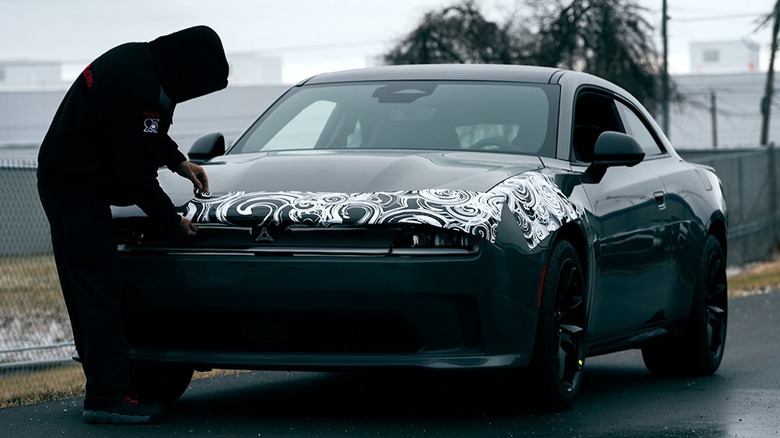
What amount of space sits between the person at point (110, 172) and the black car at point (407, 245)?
136 millimetres

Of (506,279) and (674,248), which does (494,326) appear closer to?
(506,279)

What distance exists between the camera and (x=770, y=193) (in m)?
25.1

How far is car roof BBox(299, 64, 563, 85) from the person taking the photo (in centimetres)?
752

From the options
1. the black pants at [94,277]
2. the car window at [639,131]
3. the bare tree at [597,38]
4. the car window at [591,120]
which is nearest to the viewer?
the black pants at [94,277]

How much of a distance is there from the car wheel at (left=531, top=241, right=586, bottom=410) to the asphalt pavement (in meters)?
0.13

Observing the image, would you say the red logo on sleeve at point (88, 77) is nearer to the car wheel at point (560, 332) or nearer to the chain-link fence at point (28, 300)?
the car wheel at point (560, 332)

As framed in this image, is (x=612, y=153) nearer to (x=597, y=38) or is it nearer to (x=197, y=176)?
(x=197, y=176)

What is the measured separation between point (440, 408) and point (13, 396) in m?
2.34

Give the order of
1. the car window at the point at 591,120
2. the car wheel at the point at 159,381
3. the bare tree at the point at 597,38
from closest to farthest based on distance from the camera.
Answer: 1. the car wheel at the point at 159,381
2. the car window at the point at 591,120
3. the bare tree at the point at 597,38

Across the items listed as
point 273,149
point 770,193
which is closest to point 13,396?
point 273,149

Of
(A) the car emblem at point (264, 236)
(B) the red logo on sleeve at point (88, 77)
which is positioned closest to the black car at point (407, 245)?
(A) the car emblem at point (264, 236)

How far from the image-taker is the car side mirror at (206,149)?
23.9ft

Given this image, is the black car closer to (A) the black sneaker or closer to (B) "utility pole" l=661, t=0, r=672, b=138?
(A) the black sneaker

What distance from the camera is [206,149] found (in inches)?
287
